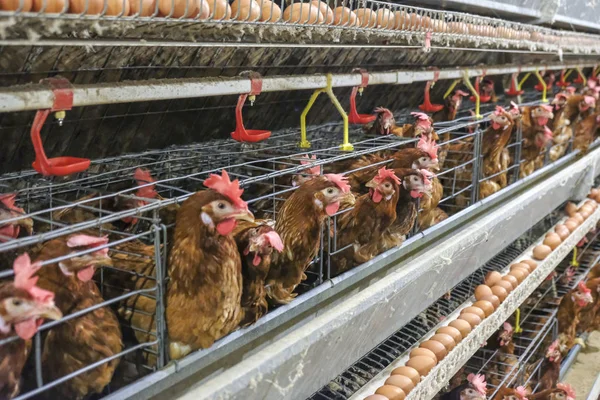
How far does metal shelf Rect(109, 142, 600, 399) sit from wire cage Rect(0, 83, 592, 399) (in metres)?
0.08

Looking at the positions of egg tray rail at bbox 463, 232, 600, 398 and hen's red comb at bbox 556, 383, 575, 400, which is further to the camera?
egg tray rail at bbox 463, 232, 600, 398

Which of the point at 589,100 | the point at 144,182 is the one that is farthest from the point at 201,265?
the point at 589,100

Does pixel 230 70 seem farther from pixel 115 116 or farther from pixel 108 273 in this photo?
pixel 108 273

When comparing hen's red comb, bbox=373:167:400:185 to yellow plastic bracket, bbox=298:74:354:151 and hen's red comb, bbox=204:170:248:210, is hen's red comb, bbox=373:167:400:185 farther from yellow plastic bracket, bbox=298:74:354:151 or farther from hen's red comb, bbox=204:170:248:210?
hen's red comb, bbox=204:170:248:210

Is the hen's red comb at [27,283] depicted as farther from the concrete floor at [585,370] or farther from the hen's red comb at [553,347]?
the concrete floor at [585,370]

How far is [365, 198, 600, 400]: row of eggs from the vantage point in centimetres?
190

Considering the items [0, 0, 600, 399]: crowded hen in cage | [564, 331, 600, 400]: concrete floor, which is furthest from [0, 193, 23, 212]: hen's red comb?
[564, 331, 600, 400]: concrete floor

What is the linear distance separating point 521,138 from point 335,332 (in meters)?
1.99

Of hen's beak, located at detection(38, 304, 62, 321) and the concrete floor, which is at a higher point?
hen's beak, located at detection(38, 304, 62, 321)

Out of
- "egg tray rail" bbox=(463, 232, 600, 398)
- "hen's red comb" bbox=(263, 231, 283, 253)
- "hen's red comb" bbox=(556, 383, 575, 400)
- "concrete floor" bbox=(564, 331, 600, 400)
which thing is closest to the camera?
"hen's red comb" bbox=(263, 231, 283, 253)

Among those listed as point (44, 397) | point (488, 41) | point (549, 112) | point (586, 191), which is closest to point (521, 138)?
point (549, 112)

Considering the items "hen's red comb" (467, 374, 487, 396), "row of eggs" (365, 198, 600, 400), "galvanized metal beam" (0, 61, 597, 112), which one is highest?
"galvanized metal beam" (0, 61, 597, 112)

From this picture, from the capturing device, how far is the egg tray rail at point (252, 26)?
93 cm

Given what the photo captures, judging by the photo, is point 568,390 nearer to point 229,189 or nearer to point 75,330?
point 229,189
